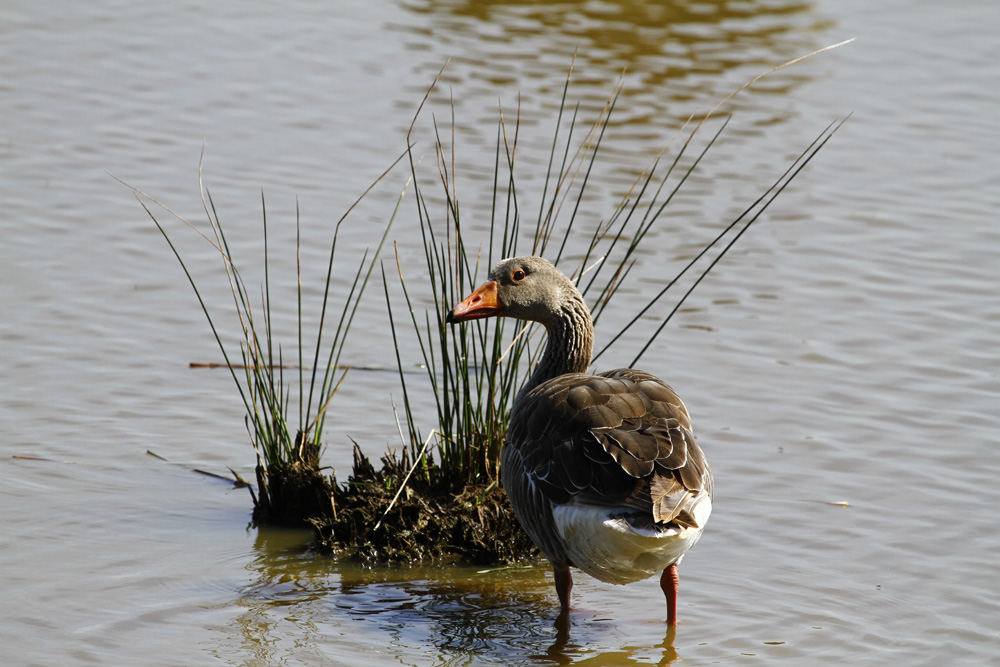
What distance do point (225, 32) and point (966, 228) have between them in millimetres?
9347

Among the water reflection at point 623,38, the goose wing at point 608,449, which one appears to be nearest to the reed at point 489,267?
the goose wing at point 608,449

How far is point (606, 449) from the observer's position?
529 cm

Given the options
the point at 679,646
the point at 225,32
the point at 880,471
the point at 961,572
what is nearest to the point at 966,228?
the point at 880,471

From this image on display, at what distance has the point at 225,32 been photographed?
51.8ft

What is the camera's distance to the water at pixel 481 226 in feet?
19.6

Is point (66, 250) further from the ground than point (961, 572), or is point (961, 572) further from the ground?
point (66, 250)

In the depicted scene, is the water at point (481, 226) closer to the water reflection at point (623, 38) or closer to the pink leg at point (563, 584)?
the water reflection at point (623, 38)

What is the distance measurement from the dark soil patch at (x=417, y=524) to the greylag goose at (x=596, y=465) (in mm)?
576

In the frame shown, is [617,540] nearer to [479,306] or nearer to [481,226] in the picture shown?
[479,306]

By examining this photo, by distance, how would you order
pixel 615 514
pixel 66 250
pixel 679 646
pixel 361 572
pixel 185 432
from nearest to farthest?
pixel 615 514, pixel 679 646, pixel 361 572, pixel 185 432, pixel 66 250

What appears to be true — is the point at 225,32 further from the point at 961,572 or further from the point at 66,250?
the point at 961,572

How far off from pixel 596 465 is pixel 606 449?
81mm

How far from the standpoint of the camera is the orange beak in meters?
6.16

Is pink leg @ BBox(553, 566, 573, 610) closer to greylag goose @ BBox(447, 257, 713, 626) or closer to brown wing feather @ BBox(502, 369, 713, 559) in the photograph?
greylag goose @ BBox(447, 257, 713, 626)
